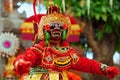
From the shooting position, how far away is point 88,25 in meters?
5.70

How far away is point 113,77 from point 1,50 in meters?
2.69

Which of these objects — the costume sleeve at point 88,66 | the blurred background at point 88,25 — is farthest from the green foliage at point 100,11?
the costume sleeve at point 88,66

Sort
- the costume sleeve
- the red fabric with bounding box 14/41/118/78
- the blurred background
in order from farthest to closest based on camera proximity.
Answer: the blurred background, the costume sleeve, the red fabric with bounding box 14/41/118/78

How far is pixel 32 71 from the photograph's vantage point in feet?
9.71

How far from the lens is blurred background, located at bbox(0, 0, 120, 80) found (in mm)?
5441

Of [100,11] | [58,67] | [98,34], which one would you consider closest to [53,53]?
[58,67]

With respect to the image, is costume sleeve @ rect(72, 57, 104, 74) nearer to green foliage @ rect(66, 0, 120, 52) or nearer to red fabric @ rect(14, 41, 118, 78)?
red fabric @ rect(14, 41, 118, 78)

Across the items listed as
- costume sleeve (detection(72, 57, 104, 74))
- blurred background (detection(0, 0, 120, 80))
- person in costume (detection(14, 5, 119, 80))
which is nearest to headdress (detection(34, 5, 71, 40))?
person in costume (detection(14, 5, 119, 80))

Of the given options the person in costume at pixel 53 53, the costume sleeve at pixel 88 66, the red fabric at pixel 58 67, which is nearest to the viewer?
the red fabric at pixel 58 67

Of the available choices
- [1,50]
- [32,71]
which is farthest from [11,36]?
[32,71]

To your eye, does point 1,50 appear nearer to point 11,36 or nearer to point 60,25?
point 11,36

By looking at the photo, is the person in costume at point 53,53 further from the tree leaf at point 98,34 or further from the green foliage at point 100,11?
the tree leaf at point 98,34

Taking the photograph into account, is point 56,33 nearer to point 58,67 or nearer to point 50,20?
point 50,20

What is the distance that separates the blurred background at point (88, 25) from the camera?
5441mm
